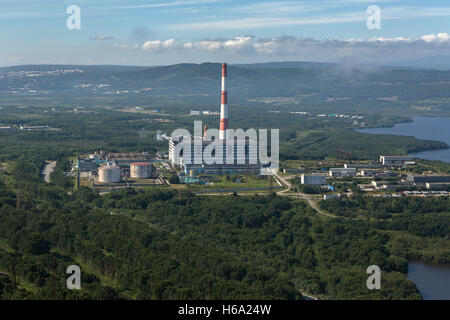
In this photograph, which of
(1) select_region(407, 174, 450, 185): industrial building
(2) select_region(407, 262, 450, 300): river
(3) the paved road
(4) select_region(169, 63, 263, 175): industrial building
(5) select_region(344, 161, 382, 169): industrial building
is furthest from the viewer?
(5) select_region(344, 161, 382, 169): industrial building

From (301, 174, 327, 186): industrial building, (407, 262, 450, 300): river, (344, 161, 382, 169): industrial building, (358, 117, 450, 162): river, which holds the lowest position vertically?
(407, 262, 450, 300): river

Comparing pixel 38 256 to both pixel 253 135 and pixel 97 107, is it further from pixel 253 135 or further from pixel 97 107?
pixel 97 107

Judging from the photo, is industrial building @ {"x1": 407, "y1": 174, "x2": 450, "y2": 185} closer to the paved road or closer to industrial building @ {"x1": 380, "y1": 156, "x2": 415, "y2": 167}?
industrial building @ {"x1": 380, "y1": 156, "x2": 415, "y2": 167}

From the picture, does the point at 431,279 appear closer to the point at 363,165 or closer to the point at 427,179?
the point at 427,179

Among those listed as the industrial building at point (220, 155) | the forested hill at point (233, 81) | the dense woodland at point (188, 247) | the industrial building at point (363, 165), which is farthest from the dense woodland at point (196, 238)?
the forested hill at point (233, 81)

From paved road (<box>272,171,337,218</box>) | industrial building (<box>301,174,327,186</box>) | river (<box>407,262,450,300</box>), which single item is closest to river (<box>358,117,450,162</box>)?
industrial building (<box>301,174,327,186</box>)
